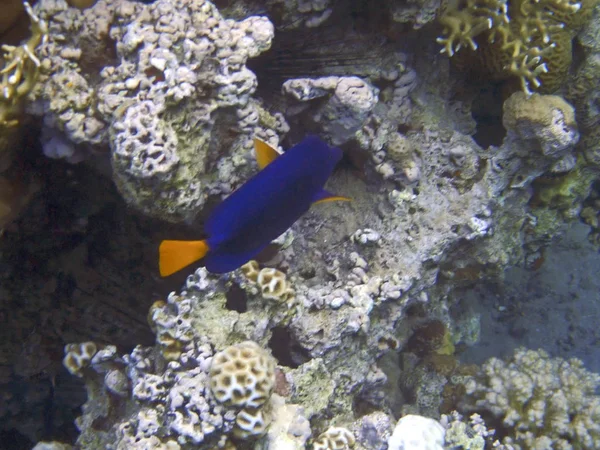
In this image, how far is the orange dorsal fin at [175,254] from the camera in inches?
65.1

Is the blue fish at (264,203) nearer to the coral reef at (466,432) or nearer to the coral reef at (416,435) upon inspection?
the coral reef at (416,435)

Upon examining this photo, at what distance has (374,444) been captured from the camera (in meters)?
3.15

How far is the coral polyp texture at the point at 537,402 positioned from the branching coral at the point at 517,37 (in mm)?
2535

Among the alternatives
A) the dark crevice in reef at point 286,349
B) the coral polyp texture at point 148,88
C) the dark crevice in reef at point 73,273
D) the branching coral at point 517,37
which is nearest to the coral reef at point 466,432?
the dark crevice in reef at point 286,349

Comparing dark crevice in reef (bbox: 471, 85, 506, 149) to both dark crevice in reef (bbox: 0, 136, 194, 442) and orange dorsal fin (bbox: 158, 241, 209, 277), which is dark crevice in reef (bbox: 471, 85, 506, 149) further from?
orange dorsal fin (bbox: 158, 241, 209, 277)

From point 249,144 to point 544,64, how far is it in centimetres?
240

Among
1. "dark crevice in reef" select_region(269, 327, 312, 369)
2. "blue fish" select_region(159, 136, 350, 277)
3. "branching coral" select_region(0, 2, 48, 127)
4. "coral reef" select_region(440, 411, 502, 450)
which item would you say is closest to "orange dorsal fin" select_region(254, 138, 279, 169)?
"blue fish" select_region(159, 136, 350, 277)

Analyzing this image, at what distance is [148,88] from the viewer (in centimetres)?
214

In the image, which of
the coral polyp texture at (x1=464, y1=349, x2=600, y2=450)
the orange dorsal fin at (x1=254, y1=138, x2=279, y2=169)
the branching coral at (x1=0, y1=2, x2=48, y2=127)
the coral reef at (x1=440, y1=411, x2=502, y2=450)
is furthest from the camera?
the coral polyp texture at (x1=464, y1=349, x2=600, y2=450)

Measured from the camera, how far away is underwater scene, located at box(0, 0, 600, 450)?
216 centimetres

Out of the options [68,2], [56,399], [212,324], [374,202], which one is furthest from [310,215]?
[56,399]

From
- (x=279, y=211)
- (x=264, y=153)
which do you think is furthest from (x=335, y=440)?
(x=264, y=153)

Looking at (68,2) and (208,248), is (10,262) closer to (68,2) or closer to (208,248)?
(68,2)

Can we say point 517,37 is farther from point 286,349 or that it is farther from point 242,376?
point 242,376
